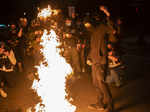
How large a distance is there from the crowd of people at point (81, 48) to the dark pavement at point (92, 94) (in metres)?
0.36

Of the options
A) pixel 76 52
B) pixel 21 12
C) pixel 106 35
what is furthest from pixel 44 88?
pixel 21 12

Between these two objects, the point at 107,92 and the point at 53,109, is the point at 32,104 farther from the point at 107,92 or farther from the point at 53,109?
the point at 107,92

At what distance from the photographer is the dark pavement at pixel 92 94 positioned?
7.21 meters

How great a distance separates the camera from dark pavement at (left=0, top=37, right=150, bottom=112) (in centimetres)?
721

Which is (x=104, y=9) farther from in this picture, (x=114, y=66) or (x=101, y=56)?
(x=114, y=66)

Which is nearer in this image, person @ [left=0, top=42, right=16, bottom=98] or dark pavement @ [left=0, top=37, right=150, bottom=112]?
dark pavement @ [left=0, top=37, right=150, bottom=112]

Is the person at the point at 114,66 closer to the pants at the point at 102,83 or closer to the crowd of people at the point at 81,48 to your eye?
the crowd of people at the point at 81,48

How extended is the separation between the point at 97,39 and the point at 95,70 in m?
0.80

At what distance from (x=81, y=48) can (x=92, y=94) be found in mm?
2656

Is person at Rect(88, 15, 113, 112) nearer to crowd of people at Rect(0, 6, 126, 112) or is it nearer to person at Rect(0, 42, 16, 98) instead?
crowd of people at Rect(0, 6, 126, 112)

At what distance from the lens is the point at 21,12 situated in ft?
77.8

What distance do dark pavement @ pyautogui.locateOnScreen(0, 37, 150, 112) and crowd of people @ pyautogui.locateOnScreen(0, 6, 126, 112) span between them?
0.36 metres

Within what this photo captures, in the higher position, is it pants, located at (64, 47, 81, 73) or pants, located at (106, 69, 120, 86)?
pants, located at (64, 47, 81, 73)

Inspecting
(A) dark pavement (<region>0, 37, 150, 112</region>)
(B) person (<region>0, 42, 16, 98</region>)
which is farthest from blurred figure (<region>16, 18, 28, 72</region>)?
(B) person (<region>0, 42, 16, 98</region>)
